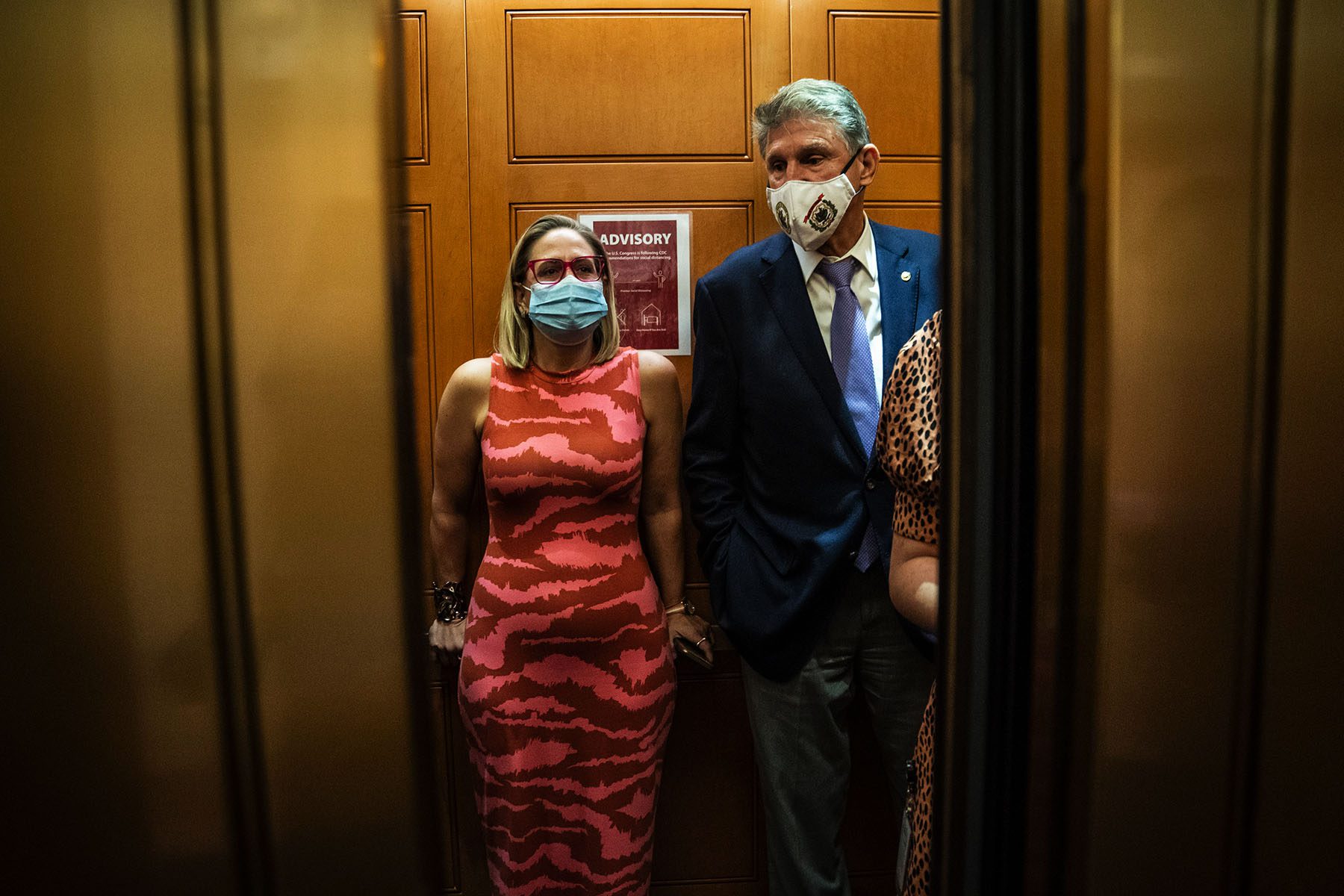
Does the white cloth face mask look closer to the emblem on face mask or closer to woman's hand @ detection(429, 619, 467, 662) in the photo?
the emblem on face mask

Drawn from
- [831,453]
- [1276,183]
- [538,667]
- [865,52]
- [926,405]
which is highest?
[865,52]

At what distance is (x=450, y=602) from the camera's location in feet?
6.77

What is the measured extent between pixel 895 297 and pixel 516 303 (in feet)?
2.89

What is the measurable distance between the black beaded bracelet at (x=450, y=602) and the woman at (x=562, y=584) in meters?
0.08

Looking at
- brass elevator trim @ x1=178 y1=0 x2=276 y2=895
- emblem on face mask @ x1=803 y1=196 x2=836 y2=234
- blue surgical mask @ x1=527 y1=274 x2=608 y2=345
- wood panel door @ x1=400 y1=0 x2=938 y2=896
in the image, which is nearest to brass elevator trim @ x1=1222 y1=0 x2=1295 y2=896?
brass elevator trim @ x1=178 y1=0 x2=276 y2=895

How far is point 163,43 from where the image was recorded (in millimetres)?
418

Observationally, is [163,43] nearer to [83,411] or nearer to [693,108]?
[83,411]

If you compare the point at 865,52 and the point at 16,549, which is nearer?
the point at 16,549

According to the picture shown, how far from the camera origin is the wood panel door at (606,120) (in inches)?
82.4

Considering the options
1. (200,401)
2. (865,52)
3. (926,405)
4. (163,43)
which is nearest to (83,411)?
(200,401)

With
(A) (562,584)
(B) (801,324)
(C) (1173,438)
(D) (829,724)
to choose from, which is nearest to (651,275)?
(B) (801,324)

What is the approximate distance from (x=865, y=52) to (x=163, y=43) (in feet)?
6.72

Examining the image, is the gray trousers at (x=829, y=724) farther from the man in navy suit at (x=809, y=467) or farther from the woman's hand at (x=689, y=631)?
the woman's hand at (x=689, y=631)

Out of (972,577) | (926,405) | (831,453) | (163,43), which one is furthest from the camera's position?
(831,453)
